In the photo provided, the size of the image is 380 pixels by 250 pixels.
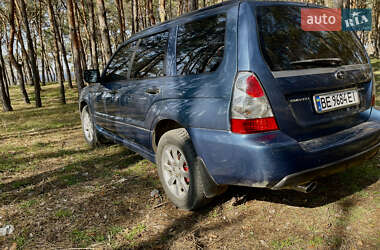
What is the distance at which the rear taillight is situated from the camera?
6.56ft

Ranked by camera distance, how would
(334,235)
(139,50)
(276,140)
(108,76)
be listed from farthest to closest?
(108,76) → (139,50) → (334,235) → (276,140)

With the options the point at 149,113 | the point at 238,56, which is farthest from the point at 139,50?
the point at 238,56

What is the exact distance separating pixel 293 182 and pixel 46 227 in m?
2.37

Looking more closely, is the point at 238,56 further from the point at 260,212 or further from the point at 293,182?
the point at 260,212

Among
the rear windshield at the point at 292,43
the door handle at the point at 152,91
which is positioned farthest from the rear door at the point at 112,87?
the rear windshield at the point at 292,43

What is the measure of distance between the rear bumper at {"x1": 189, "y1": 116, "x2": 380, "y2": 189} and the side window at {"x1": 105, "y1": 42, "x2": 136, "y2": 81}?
1965mm

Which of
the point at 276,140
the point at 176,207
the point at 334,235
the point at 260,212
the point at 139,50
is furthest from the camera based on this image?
the point at 139,50

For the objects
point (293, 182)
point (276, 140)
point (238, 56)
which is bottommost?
point (293, 182)

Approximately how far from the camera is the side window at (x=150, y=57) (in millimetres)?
3025

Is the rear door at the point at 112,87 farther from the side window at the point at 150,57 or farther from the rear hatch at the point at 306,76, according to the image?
the rear hatch at the point at 306,76

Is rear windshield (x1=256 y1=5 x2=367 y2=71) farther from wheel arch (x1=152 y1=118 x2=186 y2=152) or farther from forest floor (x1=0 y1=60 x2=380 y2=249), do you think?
forest floor (x1=0 y1=60 x2=380 y2=249)

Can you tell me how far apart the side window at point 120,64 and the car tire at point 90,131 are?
129cm

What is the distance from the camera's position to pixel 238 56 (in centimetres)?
210

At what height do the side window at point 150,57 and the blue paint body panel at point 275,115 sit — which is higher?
the side window at point 150,57
